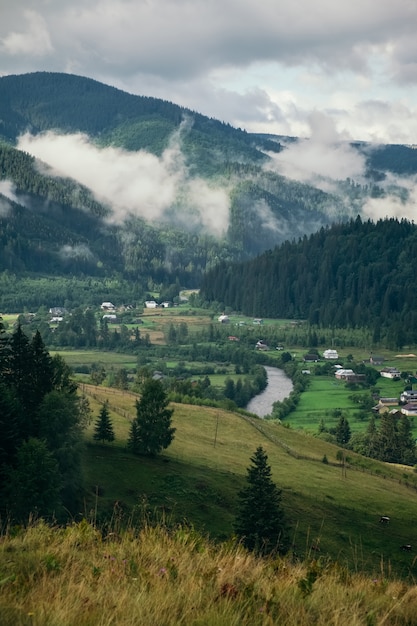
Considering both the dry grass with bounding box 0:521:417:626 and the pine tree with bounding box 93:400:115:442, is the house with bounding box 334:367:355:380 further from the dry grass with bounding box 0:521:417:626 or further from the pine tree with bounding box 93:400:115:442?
the dry grass with bounding box 0:521:417:626

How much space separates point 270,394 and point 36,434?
122m

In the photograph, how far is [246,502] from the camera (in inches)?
1665

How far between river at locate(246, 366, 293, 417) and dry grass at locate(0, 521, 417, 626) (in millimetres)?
132143

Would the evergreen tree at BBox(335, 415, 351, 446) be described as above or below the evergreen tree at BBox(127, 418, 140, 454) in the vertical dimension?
below

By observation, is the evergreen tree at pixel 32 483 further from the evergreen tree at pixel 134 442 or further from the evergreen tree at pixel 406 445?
the evergreen tree at pixel 406 445

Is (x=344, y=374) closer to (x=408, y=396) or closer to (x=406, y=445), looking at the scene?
(x=408, y=396)

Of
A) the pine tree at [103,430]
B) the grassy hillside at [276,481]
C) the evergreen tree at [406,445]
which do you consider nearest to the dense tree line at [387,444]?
the evergreen tree at [406,445]

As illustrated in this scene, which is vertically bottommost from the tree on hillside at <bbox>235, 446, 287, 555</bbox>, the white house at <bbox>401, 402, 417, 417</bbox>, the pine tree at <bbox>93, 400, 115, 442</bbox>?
the white house at <bbox>401, 402, 417, 417</bbox>

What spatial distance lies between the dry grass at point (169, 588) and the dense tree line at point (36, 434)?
28.4 metres

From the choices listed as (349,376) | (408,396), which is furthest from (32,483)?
(349,376)

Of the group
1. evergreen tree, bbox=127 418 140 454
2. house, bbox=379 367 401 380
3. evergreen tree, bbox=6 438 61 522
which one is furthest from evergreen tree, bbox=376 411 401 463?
evergreen tree, bbox=6 438 61 522

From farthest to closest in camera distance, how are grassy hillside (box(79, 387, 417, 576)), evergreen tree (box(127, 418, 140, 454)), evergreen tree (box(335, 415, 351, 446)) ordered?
evergreen tree (box(335, 415, 351, 446)), evergreen tree (box(127, 418, 140, 454)), grassy hillside (box(79, 387, 417, 576))

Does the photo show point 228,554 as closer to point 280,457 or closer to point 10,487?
point 10,487

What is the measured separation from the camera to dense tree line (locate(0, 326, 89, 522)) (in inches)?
1671
